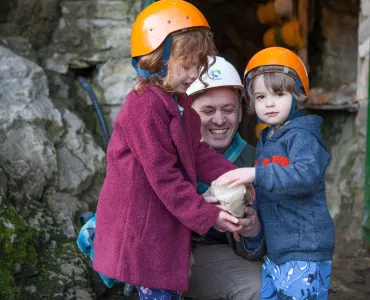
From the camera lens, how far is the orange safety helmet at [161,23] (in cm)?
184

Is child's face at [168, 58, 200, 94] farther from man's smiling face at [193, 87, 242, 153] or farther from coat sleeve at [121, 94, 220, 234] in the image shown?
man's smiling face at [193, 87, 242, 153]

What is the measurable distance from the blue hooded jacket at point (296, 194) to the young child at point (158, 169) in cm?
20

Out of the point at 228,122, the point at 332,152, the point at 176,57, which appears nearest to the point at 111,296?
the point at 228,122

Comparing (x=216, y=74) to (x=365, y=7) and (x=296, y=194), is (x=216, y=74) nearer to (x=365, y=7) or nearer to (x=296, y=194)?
(x=296, y=194)

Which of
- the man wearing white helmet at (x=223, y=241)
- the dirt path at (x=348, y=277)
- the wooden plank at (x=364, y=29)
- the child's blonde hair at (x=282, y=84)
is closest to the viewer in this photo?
the child's blonde hair at (x=282, y=84)

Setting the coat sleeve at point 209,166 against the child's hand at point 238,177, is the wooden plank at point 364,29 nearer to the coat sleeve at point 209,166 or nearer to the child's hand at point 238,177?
the coat sleeve at point 209,166

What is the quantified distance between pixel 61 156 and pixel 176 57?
1573 millimetres

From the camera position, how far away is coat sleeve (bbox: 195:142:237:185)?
203 cm

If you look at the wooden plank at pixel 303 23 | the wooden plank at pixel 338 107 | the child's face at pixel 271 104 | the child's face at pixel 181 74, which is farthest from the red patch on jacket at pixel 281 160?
the wooden plank at pixel 303 23

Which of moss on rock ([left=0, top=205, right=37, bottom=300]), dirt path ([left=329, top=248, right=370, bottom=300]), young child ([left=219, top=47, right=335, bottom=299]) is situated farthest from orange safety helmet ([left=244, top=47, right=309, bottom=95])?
dirt path ([left=329, top=248, right=370, bottom=300])

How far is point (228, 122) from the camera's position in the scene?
8.04 feet

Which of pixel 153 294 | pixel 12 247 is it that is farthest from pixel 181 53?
pixel 12 247

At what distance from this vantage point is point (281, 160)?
1.98 meters

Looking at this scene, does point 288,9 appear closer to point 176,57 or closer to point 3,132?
point 3,132
